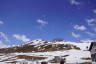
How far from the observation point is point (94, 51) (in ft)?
218

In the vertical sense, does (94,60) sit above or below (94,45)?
below

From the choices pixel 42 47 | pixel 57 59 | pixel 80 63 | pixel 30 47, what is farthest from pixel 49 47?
pixel 80 63

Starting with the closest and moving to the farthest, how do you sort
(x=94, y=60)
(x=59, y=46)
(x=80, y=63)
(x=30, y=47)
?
(x=94, y=60), (x=80, y=63), (x=59, y=46), (x=30, y=47)

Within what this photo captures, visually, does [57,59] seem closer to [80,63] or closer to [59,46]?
[80,63]

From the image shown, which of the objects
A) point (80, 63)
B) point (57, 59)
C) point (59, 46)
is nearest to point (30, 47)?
point (59, 46)

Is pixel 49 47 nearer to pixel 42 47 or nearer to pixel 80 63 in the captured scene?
pixel 42 47

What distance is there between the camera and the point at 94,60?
212ft

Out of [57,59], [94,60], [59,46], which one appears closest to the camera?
[94,60]

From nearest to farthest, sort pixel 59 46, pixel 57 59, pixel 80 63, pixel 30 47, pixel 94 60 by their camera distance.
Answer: pixel 94 60 < pixel 80 63 < pixel 57 59 < pixel 59 46 < pixel 30 47

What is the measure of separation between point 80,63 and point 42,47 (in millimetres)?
91944

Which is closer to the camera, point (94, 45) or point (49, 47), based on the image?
point (94, 45)

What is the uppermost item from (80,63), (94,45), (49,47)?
(49,47)

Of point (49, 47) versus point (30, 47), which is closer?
point (49, 47)

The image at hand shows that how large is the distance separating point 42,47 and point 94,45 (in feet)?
323
